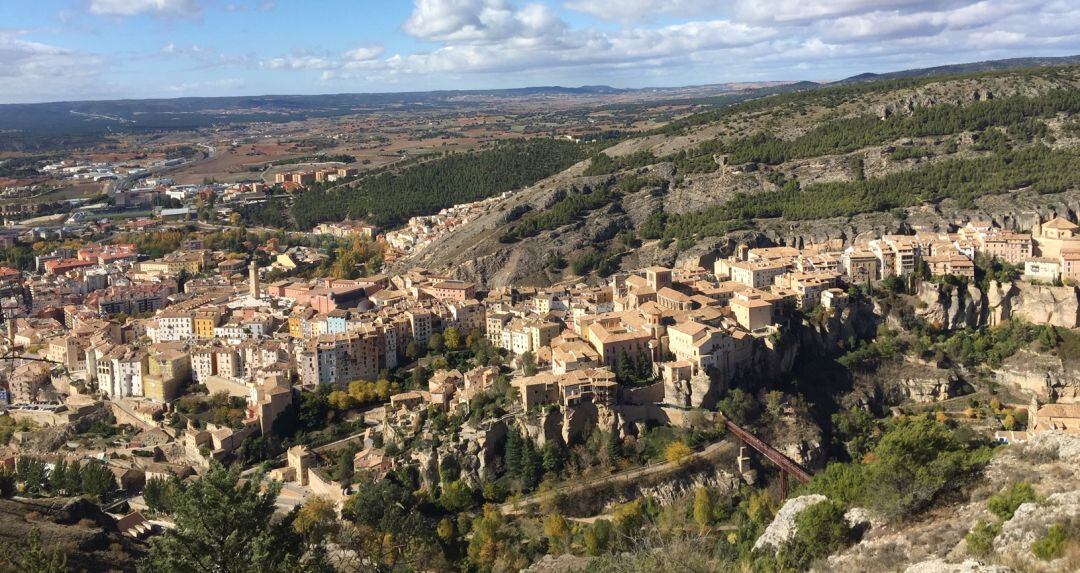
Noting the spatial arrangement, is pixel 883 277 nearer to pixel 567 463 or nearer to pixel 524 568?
pixel 567 463

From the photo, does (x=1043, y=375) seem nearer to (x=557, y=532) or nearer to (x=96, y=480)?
(x=557, y=532)

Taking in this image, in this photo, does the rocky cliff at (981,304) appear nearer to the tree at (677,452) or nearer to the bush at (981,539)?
the tree at (677,452)

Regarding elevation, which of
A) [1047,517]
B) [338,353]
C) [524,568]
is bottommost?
[524,568]

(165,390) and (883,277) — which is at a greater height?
(883,277)

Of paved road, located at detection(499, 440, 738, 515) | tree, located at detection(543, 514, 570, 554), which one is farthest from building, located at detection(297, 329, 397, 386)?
tree, located at detection(543, 514, 570, 554)

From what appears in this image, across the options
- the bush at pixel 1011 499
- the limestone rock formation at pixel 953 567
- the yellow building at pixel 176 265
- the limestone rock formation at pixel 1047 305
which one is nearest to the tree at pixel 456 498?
the bush at pixel 1011 499

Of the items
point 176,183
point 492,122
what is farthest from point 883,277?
point 492,122

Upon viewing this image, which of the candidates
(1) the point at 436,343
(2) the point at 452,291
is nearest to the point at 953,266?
(2) the point at 452,291
